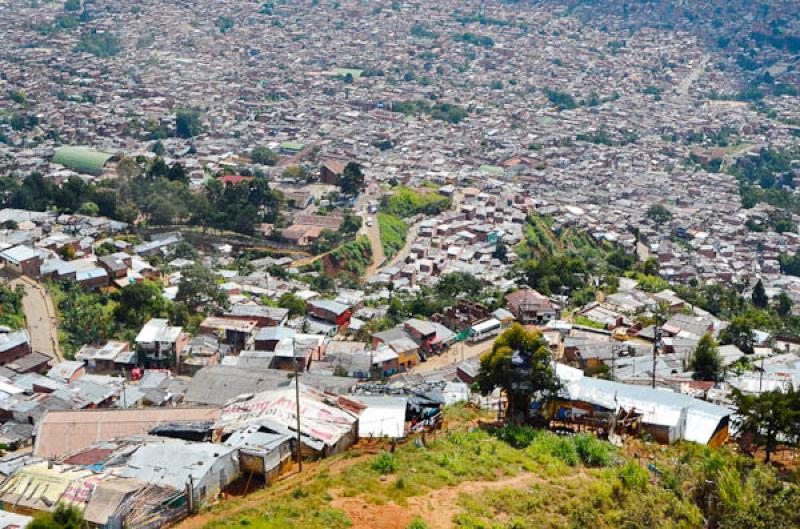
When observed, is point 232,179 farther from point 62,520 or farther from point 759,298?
point 62,520

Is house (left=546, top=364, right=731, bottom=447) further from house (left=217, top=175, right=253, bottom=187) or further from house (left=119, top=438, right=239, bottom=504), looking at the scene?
house (left=217, top=175, right=253, bottom=187)

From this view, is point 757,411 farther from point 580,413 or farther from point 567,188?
point 567,188

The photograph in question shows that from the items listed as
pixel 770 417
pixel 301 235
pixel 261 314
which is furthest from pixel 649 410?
pixel 301 235

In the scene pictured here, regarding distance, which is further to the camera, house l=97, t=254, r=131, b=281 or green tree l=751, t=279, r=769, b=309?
green tree l=751, t=279, r=769, b=309

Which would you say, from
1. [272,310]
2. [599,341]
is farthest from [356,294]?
[599,341]

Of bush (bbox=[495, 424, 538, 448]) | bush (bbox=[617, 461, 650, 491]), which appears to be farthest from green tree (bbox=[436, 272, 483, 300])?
bush (bbox=[617, 461, 650, 491])

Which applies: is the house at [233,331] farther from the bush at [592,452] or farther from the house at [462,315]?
the bush at [592,452]
